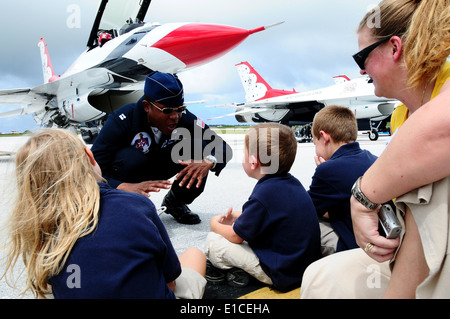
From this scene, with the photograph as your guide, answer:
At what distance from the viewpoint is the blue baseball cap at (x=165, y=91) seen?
7.36 feet

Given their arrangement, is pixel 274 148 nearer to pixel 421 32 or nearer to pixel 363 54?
pixel 363 54

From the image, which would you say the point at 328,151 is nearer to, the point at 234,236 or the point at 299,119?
the point at 234,236

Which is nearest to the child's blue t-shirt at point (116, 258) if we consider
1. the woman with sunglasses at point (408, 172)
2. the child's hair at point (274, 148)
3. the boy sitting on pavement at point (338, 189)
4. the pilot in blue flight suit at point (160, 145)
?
the woman with sunglasses at point (408, 172)

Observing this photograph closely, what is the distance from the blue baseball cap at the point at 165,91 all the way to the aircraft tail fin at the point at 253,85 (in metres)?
22.9

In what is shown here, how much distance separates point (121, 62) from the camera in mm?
5727

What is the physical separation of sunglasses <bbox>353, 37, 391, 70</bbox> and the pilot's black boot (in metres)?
1.96

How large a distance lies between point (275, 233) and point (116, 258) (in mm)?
772

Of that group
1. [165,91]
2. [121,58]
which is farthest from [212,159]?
[121,58]

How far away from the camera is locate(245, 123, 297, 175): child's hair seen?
4.94 feet

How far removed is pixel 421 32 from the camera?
76cm

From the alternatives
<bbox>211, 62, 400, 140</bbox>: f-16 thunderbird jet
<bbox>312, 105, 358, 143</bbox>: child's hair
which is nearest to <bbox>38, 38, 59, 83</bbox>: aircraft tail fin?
<bbox>211, 62, 400, 140</bbox>: f-16 thunderbird jet

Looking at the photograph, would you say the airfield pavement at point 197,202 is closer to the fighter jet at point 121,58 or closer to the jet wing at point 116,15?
the fighter jet at point 121,58
